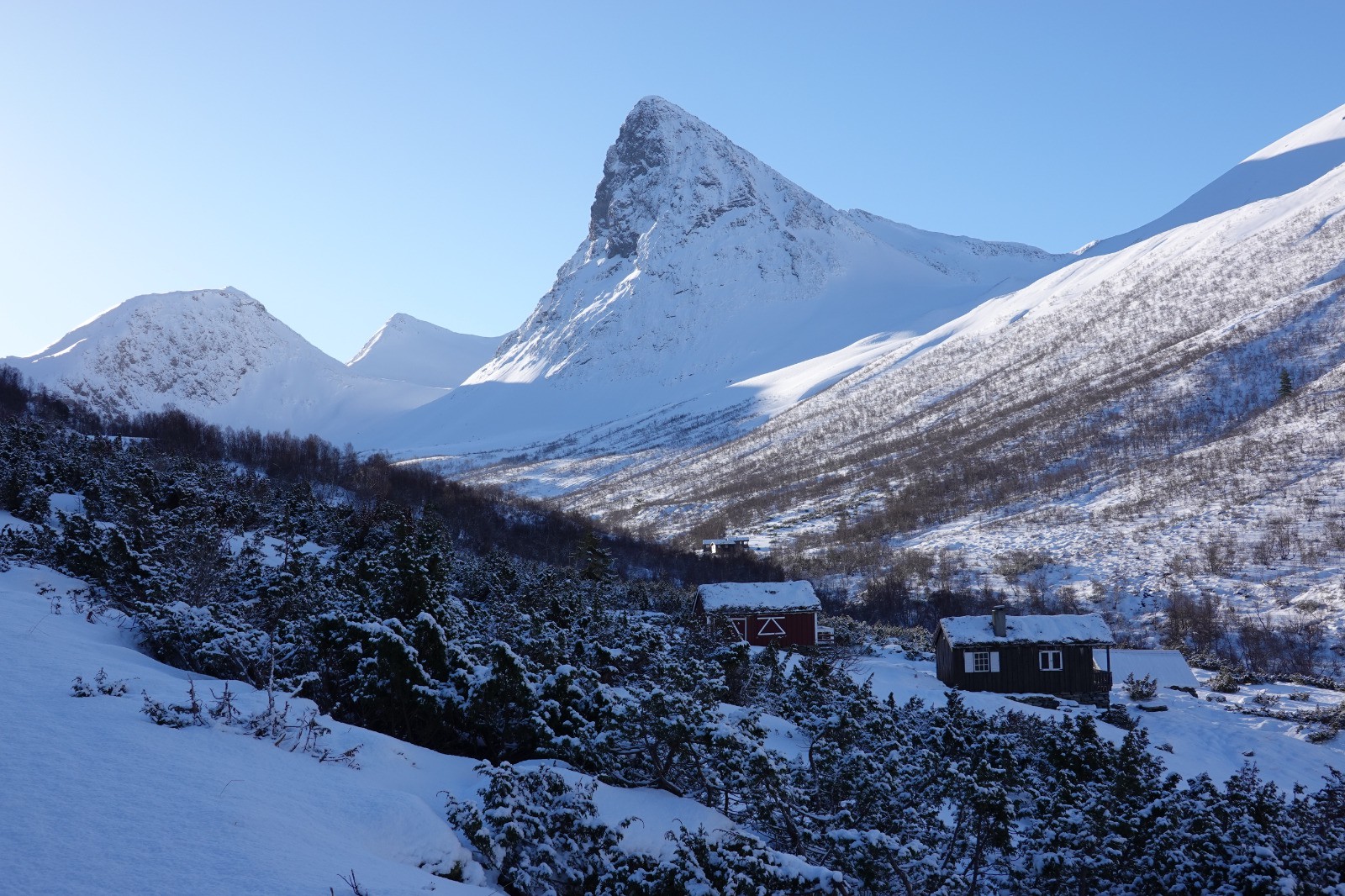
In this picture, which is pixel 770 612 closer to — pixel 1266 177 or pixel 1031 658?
pixel 1031 658

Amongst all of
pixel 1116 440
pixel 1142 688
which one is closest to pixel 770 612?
pixel 1142 688

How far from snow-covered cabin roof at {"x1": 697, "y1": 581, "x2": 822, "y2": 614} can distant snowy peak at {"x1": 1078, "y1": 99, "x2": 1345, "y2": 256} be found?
153m

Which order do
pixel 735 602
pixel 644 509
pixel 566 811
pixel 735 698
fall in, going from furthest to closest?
pixel 644 509, pixel 735 602, pixel 735 698, pixel 566 811

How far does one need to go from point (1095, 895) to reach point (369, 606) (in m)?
12.1

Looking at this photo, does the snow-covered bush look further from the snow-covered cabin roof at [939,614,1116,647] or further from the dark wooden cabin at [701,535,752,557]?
the dark wooden cabin at [701,535,752,557]

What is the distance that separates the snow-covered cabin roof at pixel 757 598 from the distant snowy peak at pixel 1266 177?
15340cm

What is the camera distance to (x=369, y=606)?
1561 cm

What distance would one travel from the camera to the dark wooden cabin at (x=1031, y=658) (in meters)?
36.5

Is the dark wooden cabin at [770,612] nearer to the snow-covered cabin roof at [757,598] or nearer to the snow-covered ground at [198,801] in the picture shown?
the snow-covered cabin roof at [757,598]

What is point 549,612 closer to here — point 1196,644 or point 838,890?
point 838,890

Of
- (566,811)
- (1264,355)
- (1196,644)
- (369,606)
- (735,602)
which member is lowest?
(1196,644)

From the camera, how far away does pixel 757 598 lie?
4094cm

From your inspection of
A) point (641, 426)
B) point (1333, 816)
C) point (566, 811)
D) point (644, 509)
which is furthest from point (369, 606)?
point (641, 426)

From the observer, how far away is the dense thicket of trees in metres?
→ 8.88
